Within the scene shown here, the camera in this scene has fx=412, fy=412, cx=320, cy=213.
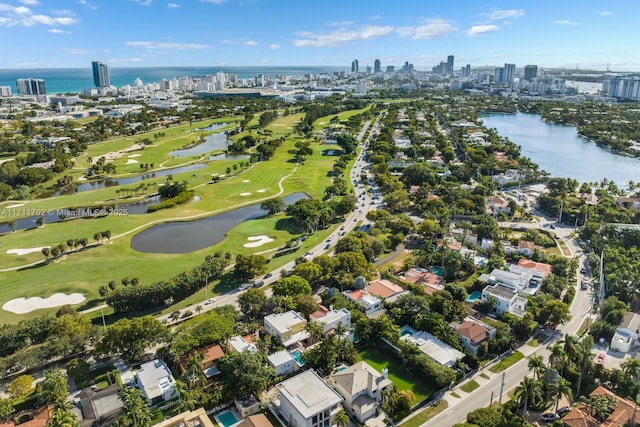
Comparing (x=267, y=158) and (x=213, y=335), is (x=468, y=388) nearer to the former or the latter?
(x=213, y=335)

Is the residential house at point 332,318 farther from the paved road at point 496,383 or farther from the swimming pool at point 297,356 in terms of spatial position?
the paved road at point 496,383

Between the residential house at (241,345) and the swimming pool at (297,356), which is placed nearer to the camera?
the residential house at (241,345)

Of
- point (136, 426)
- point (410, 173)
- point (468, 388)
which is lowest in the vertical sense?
point (468, 388)

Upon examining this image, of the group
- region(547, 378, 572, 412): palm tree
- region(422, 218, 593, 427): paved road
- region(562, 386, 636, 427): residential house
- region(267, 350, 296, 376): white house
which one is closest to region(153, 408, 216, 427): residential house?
region(267, 350, 296, 376): white house

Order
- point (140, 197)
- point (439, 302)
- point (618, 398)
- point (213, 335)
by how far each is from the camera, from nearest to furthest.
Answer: point (618, 398)
point (213, 335)
point (439, 302)
point (140, 197)

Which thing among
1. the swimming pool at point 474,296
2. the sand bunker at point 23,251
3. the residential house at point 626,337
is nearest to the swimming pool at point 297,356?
the swimming pool at point 474,296

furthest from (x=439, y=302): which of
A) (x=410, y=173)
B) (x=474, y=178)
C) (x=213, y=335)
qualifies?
(x=474, y=178)

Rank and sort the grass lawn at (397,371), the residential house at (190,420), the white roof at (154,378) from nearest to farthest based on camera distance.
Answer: the residential house at (190,420) < the white roof at (154,378) < the grass lawn at (397,371)

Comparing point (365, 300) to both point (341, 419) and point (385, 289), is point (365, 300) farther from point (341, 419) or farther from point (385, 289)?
point (341, 419)
